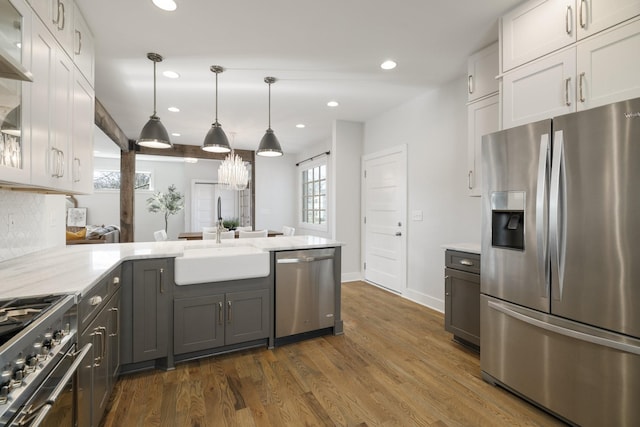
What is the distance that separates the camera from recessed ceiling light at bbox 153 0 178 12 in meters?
2.13

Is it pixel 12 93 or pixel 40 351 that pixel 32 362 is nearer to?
pixel 40 351

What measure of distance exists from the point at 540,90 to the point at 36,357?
9.36 ft

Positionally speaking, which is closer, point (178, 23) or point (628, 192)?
point (628, 192)

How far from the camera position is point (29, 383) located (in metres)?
0.89

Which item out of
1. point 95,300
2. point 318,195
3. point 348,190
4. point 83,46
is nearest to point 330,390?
point 95,300

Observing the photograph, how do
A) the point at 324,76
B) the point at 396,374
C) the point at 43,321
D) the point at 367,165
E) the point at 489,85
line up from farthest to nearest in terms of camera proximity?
the point at 367,165, the point at 324,76, the point at 489,85, the point at 396,374, the point at 43,321

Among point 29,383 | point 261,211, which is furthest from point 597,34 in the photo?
point 261,211

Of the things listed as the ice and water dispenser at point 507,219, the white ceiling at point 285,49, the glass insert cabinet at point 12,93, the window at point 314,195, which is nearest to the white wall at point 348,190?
the white ceiling at point 285,49

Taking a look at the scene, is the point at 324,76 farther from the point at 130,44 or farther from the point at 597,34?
the point at 597,34

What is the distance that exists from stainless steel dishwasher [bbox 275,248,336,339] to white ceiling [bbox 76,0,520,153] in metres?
1.88

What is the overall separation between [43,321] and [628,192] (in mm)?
2439

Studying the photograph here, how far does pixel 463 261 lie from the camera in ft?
8.80

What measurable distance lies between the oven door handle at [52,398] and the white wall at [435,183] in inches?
130

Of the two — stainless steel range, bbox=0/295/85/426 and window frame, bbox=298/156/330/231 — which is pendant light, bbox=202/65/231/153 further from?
window frame, bbox=298/156/330/231
